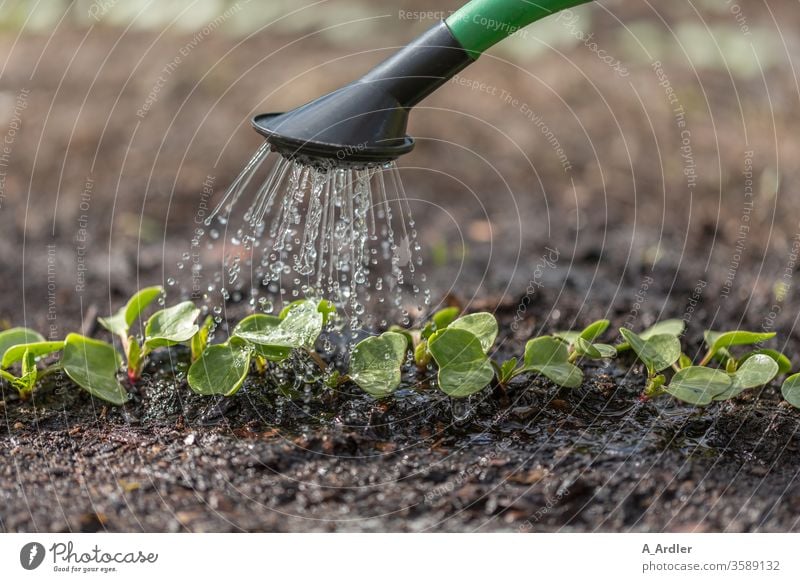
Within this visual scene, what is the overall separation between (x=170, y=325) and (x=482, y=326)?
1.89 feet

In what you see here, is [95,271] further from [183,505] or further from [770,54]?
[770,54]

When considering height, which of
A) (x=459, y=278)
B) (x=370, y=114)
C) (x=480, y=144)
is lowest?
(x=459, y=278)

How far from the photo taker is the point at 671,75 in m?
3.35

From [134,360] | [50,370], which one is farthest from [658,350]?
[50,370]

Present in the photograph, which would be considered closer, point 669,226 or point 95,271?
point 95,271

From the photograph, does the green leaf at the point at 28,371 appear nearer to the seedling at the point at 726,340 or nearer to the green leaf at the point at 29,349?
the green leaf at the point at 29,349

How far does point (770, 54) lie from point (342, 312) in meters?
2.39

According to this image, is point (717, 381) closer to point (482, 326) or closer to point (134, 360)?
point (482, 326)

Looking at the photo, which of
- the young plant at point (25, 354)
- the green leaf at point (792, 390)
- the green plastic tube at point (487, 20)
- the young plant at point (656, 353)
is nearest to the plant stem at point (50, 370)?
the young plant at point (25, 354)

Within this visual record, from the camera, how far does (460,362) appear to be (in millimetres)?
1475

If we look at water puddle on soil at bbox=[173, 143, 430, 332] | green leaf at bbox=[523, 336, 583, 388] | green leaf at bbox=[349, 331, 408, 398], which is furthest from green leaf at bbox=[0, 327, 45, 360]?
green leaf at bbox=[523, 336, 583, 388]
